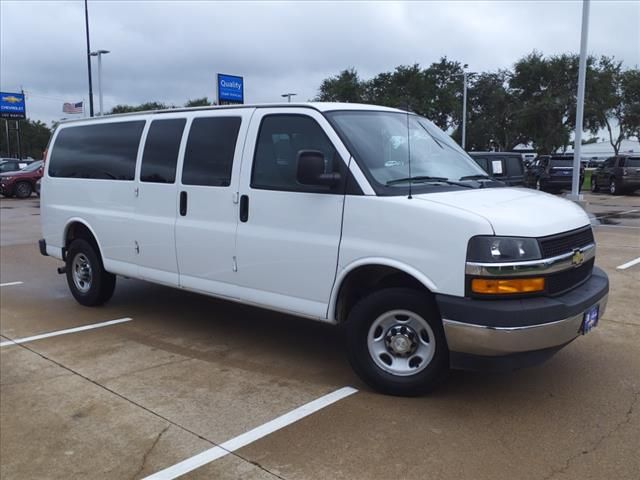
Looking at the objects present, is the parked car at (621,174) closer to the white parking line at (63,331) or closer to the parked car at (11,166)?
the white parking line at (63,331)

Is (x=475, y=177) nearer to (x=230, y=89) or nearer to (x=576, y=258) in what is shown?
(x=576, y=258)

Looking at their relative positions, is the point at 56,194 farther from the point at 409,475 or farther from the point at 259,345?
the point at 409,475

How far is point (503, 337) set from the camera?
12.4 feet

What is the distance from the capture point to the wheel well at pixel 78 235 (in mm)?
6949

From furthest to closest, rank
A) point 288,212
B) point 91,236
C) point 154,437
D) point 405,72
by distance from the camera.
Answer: point 405,72
point 91,236
point 288,212
point 154,437

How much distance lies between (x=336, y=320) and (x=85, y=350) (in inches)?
98.7

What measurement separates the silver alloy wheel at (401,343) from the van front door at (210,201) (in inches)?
58.8

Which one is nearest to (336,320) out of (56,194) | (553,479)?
(553,479)

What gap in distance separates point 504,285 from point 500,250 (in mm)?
219

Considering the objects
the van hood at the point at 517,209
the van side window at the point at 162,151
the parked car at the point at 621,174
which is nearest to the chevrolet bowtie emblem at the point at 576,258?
the van hood at the point at 517,209

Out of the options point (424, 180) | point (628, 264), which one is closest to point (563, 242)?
point (424, 180)

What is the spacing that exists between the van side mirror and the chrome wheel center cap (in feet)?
3.78

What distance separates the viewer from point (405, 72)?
167ft

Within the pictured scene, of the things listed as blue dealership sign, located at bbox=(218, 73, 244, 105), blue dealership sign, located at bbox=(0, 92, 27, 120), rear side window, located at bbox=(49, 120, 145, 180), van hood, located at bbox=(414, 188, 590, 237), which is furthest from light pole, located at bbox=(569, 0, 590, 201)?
blue dealership sign, located at bbox=(0, 92, 27, 120)
